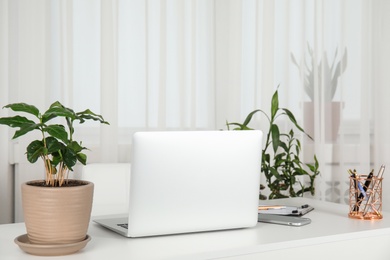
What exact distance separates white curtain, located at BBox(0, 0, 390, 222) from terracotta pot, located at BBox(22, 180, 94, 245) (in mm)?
1579

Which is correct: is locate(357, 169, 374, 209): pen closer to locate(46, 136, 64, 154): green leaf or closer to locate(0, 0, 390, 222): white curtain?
locate(46, 136, 64, 154): green leaf

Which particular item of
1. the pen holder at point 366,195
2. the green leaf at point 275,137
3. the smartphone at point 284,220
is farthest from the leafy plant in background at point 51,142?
the green leaf at point 275,137

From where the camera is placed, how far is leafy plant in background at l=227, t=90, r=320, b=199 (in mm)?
2969

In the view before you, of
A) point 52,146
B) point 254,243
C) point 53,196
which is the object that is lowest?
point 254,243

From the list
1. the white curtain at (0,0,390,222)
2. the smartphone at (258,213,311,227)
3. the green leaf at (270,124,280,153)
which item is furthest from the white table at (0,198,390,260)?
the white curtain at (0,0,390,222)

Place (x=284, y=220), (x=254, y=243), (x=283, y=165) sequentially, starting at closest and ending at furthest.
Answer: (x=254, y=243), (x=284, y=220), (x=283, y=165)

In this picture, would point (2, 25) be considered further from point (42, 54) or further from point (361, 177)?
point (361, 177)

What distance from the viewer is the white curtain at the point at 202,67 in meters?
2.92

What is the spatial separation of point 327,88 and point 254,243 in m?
2.10

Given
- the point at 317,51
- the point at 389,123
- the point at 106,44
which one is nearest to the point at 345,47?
the point at 317,51

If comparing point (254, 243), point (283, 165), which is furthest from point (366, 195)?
point (283, 165)

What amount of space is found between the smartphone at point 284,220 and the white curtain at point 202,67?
4.40 ft

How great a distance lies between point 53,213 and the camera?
1.35m

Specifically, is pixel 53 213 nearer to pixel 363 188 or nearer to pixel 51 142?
pixel 51 142
